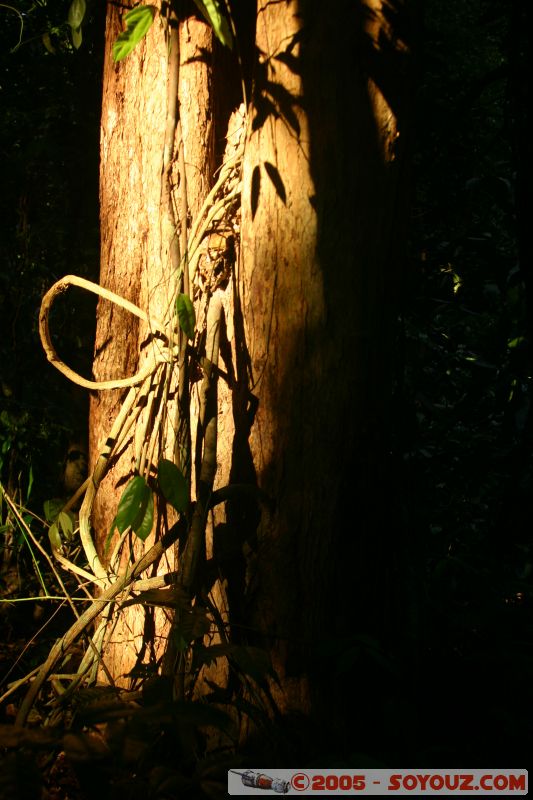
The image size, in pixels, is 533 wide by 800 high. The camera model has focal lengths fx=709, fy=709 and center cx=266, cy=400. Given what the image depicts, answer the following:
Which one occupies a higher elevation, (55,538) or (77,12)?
(77,12)

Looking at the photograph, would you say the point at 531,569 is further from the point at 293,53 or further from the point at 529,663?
the point at 293,53

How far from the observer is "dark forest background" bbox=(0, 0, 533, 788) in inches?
60.4

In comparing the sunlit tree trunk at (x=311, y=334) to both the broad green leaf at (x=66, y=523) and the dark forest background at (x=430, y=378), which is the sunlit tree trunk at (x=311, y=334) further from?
the broad green leaf at (x=66, y=523)

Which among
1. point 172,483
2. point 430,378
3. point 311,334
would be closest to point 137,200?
point 311,334

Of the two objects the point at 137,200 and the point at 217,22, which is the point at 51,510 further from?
the point at 217,22

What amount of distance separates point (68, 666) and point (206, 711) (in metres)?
0.87

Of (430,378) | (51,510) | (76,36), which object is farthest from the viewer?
(430,378)

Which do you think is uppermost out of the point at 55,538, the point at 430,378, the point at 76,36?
the point at 76,36

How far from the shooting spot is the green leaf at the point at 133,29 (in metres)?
1.27

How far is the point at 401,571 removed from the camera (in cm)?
153

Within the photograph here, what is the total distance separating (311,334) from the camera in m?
1.38

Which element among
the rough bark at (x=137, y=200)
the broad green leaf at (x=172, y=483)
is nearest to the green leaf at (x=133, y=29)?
the rough bark at (x=137, y=200)

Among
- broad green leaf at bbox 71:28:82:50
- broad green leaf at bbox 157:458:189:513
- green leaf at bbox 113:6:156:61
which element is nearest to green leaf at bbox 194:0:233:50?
green leaf at bbox 113:6:156:61

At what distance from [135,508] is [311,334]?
47 cm
